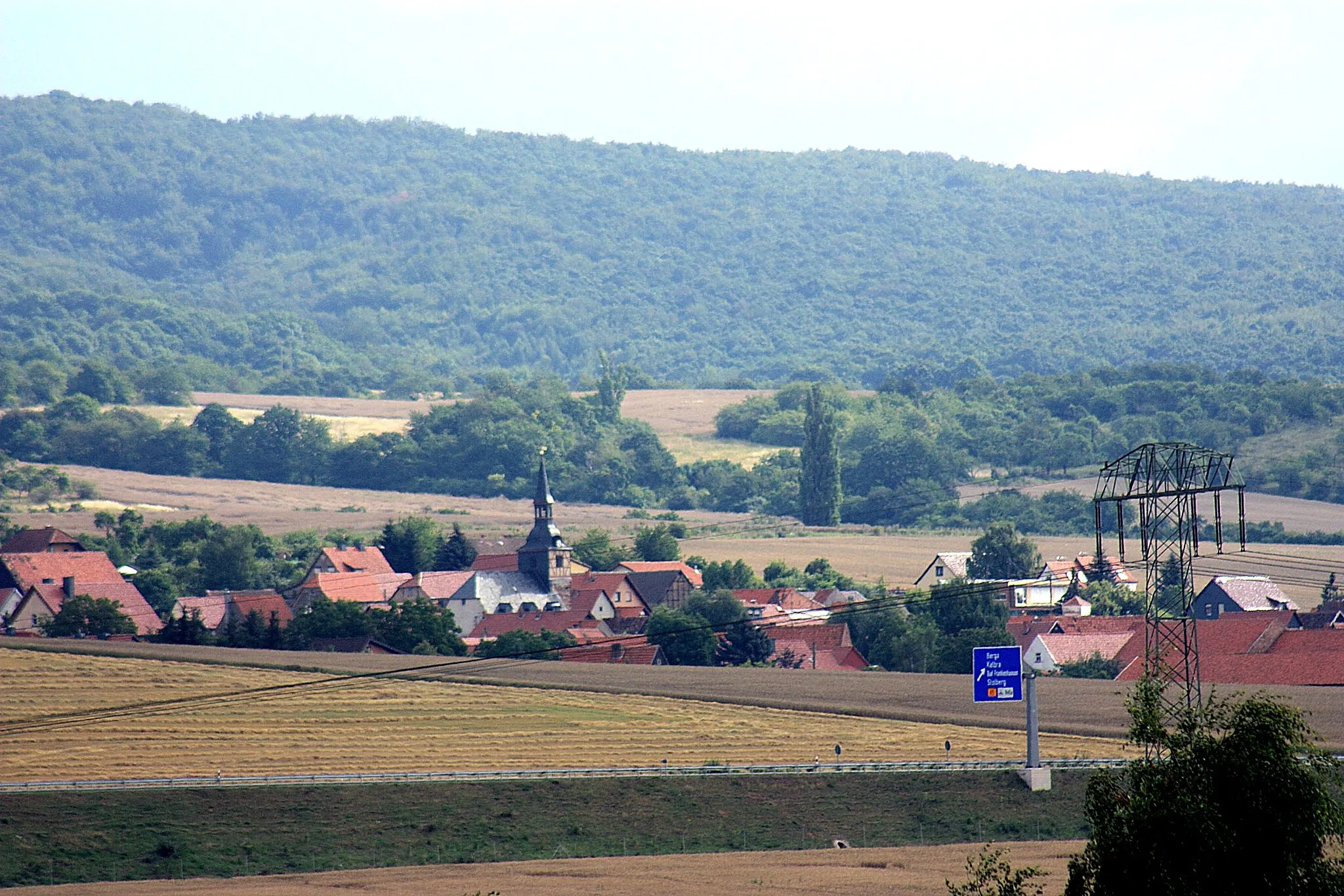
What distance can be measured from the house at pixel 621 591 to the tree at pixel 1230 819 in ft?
267

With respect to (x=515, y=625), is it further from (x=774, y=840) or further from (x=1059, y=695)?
(x=774, y=840)

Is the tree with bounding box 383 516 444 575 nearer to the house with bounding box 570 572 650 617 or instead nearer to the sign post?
the house with bounding box 570 572 650 617

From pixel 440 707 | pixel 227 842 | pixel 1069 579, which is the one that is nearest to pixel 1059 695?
pixel 440 707

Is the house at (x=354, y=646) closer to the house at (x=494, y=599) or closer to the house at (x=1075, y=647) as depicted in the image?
the house at (x=494, y=599)


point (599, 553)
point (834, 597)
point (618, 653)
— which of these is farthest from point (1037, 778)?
point (599, 553)

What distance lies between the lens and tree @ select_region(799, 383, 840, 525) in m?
161

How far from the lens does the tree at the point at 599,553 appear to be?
434ft

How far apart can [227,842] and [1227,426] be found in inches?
6218

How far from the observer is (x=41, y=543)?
379 feet

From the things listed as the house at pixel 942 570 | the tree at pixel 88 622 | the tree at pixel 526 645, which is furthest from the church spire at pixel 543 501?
the tree at pixel 88 622

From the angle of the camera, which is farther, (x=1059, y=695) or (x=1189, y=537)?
(x=1059, y=695)

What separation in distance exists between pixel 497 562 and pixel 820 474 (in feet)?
148

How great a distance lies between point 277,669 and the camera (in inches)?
2940

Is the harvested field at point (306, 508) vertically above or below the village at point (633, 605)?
above
